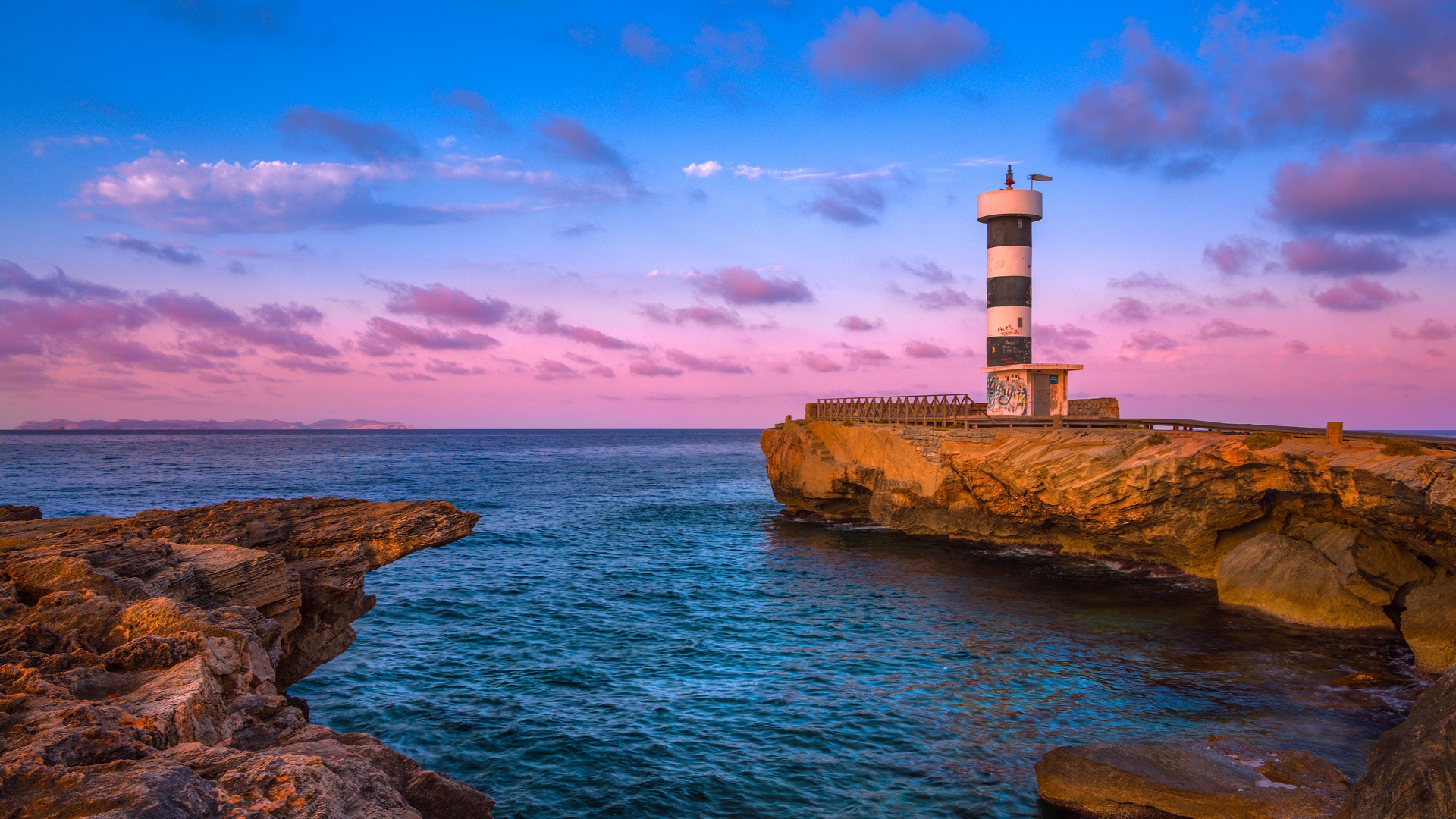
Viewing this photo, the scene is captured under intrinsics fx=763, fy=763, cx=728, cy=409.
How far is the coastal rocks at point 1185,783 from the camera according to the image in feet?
34.1

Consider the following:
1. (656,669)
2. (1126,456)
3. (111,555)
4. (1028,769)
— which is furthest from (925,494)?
(111,555)

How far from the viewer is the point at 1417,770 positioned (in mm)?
8359

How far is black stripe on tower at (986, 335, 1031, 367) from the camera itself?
129 ft

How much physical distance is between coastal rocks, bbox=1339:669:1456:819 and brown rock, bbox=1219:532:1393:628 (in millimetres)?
12410

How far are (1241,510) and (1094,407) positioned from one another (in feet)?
60.0

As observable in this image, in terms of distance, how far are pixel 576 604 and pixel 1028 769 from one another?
15.5m

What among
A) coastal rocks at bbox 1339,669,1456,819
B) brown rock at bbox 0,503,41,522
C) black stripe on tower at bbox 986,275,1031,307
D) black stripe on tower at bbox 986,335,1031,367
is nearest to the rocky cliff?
coastal rocks at bbox 1339,669,1456,819

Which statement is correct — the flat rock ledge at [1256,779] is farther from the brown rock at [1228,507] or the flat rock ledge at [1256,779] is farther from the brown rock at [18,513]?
the brown rock at [18,513]

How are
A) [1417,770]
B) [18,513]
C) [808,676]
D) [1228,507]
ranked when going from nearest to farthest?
1. [1417,770]
2. [808,676]
3. [18,513]
4. [1228,507]

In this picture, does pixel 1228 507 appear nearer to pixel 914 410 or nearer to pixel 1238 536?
pixel 1238 536

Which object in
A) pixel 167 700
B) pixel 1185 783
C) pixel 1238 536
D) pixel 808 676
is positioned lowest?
pixel 808 676

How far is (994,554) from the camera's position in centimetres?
3180

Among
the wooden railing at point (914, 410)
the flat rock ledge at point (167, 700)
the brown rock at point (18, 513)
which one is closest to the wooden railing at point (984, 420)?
the wooden railing at point (914, 410)

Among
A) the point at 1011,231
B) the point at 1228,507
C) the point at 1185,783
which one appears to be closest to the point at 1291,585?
the point at 1228,507
